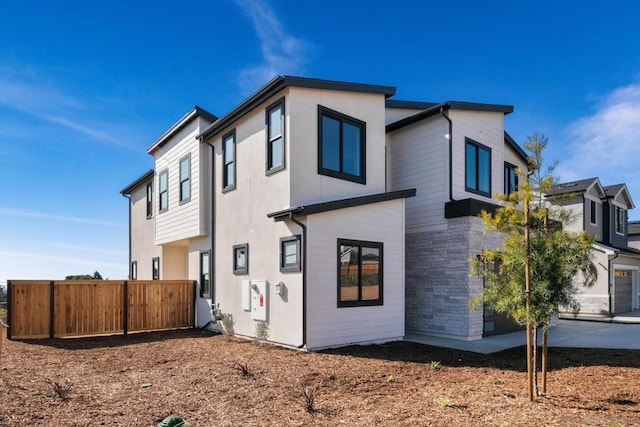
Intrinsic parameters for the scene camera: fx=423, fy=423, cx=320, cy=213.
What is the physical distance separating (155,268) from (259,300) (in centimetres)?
972

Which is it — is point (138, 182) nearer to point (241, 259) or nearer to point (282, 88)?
point (241, 259)

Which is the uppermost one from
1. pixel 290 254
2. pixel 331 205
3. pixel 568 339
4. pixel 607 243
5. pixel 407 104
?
pixel 407 104

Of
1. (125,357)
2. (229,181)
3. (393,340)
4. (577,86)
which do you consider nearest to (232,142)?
(229,181)

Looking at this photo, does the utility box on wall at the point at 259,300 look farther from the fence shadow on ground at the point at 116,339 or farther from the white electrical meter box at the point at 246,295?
the fence shadow on ground at the point at 116,339

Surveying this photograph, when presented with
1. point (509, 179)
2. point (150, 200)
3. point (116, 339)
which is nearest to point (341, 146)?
point (509, 179)

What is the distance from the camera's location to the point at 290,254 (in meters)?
9.66

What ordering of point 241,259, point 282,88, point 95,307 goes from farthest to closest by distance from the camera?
point 95,307
point 241,259
point 282,88

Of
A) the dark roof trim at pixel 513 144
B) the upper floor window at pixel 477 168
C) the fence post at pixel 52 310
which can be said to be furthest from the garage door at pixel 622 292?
the fence post at pixel 52 310

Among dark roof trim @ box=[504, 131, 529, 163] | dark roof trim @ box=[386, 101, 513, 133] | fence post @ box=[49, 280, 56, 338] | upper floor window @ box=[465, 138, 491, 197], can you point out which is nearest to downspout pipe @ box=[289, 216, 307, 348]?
dark roof trim @ box=[386, 101, 513, 133]

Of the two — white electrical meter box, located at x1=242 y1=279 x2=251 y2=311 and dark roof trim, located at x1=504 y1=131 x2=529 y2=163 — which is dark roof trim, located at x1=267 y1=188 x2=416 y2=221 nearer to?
white electrical meter box, located at x1=242 y1=279 x2=251 y2=311

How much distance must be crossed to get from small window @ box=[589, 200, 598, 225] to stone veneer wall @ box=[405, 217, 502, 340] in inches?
474

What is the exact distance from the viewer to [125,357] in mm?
9180

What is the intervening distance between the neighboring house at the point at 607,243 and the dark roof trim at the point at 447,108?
6.39 meters

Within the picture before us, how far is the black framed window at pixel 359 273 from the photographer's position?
31.9ft
